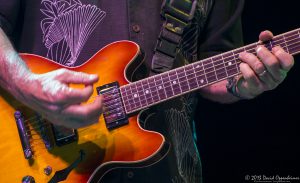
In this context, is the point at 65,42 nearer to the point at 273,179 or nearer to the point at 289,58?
the point at 289,58

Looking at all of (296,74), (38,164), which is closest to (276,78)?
(38,164)

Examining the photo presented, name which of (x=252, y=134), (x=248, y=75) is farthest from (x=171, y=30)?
(x=252, y=134)

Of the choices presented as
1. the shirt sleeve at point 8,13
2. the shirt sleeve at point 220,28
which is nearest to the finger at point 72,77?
the shirt sleeve at point 8,13

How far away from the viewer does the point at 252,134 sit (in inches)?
94.9

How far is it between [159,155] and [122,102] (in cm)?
21

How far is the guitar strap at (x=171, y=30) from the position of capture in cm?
152

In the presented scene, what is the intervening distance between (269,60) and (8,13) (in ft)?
2.89

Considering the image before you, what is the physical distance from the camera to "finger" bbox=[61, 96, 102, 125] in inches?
47.3

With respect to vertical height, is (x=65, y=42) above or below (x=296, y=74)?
above

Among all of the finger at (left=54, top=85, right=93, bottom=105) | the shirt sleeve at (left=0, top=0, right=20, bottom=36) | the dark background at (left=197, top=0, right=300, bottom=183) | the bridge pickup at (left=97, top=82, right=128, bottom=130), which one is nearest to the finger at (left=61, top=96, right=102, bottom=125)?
the finger at (left=54, top=85, right=93, bottom=105)

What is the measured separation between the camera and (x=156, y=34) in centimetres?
156

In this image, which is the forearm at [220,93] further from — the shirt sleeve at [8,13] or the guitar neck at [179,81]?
the shirt sleeve at [8,13]

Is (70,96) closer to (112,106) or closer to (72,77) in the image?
(72,77)

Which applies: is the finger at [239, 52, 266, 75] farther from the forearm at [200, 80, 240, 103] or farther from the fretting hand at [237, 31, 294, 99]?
the forearm at [200, 80, 240, 103]
